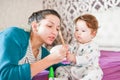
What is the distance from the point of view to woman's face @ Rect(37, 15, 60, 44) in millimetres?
1215

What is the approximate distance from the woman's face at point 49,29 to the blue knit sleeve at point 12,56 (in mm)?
109

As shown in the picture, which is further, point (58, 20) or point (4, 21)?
point (4, 21)

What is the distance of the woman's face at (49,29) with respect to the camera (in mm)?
1215

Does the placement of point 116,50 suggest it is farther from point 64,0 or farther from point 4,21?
point 4,21

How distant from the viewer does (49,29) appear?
3.99 ft

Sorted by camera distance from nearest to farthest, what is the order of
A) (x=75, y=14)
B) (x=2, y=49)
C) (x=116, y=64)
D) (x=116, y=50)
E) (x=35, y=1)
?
(x=2, y=49)
(x=116, y=64)
(x=116, y=50)
(x=75, y=14)
(x=35, y=1)

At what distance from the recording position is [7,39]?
1133 mm

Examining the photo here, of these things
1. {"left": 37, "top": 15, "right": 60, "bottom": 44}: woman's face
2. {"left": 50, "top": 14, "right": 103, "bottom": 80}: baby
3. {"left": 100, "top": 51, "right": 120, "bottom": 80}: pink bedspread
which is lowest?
{"left": 100, "top": 51, "right": 120, "bottom": 80}: pink bedspread

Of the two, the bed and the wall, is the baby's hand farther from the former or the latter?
the wall

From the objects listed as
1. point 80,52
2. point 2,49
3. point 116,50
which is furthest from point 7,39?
point 116,50

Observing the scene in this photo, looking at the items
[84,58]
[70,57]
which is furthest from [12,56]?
[84,58]

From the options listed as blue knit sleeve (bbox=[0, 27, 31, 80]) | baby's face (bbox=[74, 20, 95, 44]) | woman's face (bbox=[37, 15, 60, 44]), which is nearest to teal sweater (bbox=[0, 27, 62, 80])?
blue knit sleeve (bbox=[0, 27, 31, 80])

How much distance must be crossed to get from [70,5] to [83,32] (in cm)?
185

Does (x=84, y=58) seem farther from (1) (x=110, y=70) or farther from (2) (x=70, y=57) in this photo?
(1) (x=110, y=70)
